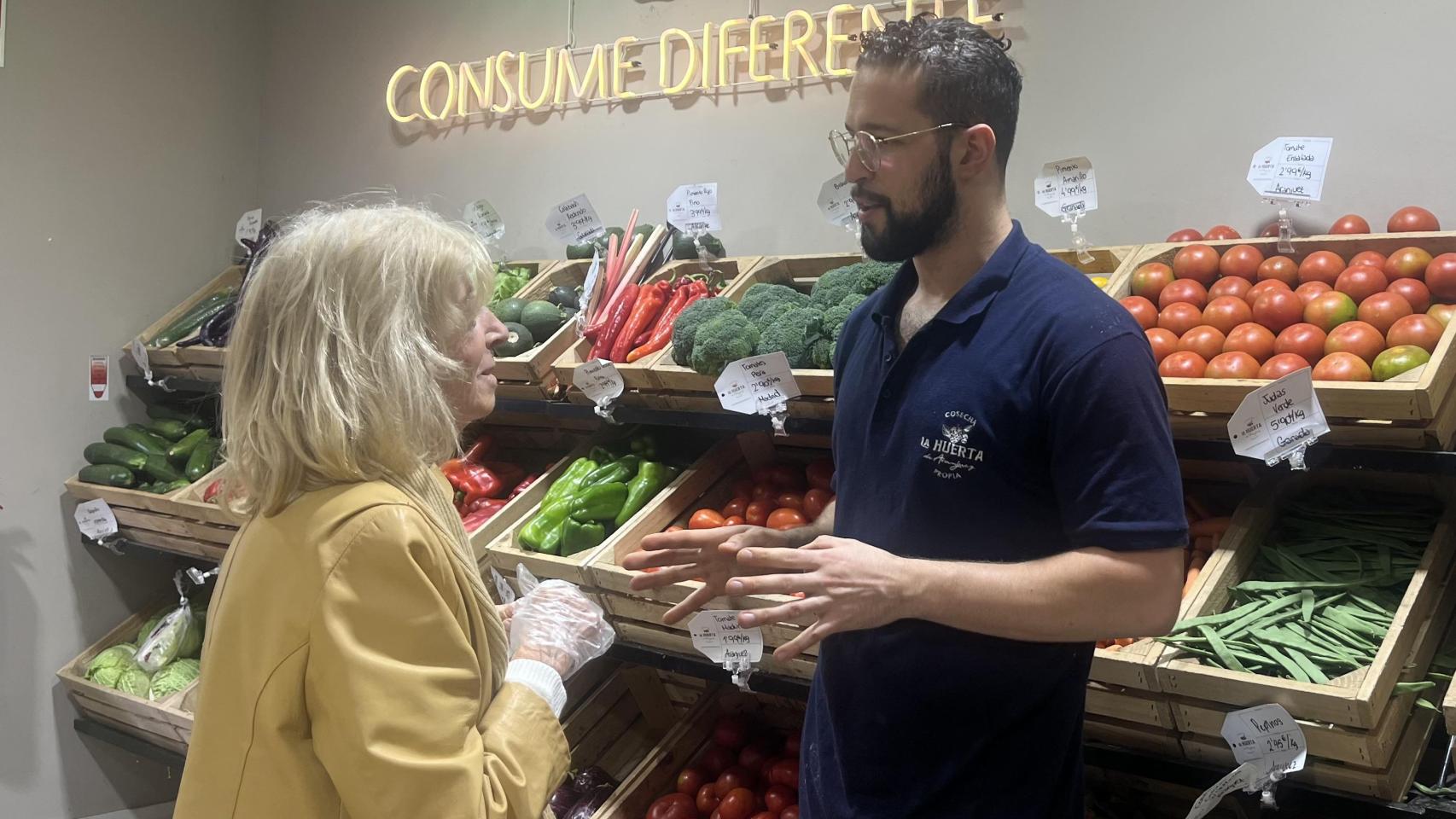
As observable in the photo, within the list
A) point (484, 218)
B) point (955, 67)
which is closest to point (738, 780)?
point (955, 67)

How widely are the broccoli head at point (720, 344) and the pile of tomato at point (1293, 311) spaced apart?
3.01 feet

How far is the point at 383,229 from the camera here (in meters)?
1.45

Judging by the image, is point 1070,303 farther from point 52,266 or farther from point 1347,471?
point 52,266

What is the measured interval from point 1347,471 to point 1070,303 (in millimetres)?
1338

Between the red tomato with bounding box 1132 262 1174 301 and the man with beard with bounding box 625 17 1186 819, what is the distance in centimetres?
95

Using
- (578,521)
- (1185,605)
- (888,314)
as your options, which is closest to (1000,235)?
(888,314)

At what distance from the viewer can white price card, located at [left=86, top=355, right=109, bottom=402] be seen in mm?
4391

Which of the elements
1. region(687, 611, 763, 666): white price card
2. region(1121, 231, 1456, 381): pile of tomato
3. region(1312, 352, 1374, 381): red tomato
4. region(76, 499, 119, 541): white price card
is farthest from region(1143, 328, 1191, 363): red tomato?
region(76, 499, 119, 541): white price card

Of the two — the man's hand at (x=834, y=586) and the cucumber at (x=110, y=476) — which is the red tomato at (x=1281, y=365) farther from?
the cucumber at (x=110, y=476)

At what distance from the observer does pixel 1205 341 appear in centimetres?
226

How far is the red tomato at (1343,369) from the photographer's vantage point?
6.48 ft

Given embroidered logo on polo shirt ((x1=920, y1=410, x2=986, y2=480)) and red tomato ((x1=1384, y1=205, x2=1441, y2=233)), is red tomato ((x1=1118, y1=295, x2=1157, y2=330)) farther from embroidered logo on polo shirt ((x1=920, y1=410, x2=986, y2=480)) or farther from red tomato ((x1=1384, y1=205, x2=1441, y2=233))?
embroidered logo on polo shirt ((x1=920, y1=410, x2=986, y2=480))

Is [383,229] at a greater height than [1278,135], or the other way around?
[1278,135]

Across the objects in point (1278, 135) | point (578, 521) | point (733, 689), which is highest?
point (1278, 135)
